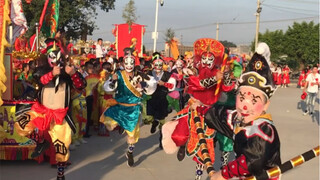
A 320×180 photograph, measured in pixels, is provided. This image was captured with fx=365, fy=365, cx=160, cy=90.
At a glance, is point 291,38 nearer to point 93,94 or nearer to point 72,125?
point 93,94

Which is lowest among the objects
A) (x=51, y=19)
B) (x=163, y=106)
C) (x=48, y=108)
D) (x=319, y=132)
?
(x=319, y=132)

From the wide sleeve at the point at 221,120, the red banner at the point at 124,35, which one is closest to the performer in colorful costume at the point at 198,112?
Result: the wide sleeve at the point at 221,120

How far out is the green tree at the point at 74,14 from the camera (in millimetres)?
24250

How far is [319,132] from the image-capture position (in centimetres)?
1007

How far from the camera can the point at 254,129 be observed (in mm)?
2623

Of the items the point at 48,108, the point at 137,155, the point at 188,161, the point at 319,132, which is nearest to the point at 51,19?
the point at 48,108

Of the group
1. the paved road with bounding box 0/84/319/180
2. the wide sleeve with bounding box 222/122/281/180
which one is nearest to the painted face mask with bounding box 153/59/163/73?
the paved road with bounding box 0/84/319/180

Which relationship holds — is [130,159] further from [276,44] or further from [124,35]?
[276,44]

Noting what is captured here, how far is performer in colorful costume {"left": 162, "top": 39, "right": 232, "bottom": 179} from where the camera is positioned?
4.64 meters

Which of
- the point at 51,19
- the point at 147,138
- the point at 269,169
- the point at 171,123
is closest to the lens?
the point at 269,169

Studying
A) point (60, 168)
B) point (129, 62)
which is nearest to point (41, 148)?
point (60, 168)

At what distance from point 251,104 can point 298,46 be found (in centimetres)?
4235

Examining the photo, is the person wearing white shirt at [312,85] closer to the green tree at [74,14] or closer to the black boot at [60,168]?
the black boot at [60,168]

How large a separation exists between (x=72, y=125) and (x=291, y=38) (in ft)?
138
